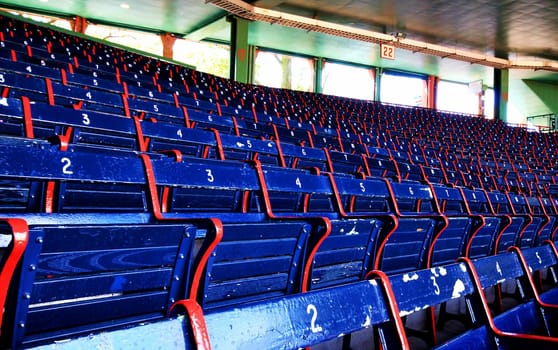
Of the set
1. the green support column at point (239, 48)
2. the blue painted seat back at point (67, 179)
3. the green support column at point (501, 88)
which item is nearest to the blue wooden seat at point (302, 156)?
the blue painted seat back at point (67, 179)

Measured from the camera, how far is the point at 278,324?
0.69 m

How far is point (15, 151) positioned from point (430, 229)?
1445 millimetres

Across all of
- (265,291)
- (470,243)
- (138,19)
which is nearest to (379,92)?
(138,19)

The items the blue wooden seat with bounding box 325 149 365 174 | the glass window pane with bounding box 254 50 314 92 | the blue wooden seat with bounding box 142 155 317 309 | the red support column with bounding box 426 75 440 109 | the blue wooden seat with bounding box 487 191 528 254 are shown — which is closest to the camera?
the blue wooden seat with bounding box 142 155 317 309

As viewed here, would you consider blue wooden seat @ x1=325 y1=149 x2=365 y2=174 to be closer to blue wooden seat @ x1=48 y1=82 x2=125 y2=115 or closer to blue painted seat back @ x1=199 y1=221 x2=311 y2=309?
blue wooden seat @ x1=48 y1=82 x2=125 y2=115

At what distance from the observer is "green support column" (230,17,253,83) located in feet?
33.5

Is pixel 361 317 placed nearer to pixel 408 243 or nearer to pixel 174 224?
pixel 174 224

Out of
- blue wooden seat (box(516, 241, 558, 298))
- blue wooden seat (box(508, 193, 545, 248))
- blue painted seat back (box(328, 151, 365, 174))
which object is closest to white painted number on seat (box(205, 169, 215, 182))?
blue wooden seat (box(516, 241, 558, 298))

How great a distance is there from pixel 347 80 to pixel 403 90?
7.47ft

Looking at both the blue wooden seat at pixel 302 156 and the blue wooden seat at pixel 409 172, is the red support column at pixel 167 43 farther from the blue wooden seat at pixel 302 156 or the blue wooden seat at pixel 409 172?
the blue wooden seat at pixel 302 156

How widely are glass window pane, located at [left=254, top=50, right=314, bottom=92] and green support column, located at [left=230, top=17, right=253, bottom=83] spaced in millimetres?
2446

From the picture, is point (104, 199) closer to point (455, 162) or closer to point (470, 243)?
point (470, 243)

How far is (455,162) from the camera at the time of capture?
5.17m

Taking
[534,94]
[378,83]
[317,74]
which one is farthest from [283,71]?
[534,94]
